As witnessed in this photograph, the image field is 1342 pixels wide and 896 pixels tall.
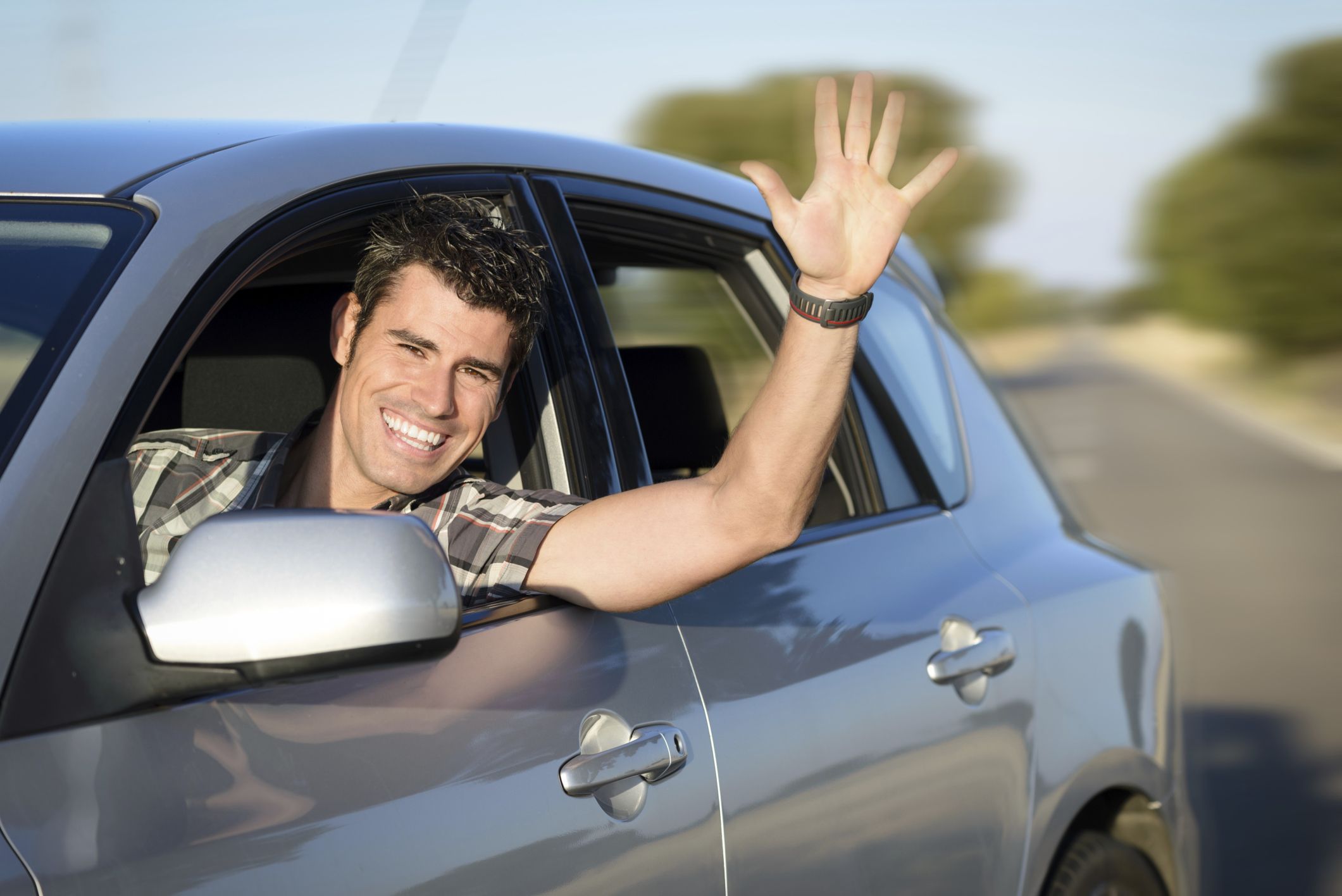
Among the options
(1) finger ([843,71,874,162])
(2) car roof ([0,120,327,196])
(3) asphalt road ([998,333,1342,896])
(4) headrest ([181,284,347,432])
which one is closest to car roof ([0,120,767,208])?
(2) car roof ([0,120,327,196])

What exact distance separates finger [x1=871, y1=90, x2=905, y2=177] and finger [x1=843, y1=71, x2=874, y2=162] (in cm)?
2

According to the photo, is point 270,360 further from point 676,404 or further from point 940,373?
point 940,373

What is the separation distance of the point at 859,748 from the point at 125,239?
121 cm

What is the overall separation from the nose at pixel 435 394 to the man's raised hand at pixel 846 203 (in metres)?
0.53

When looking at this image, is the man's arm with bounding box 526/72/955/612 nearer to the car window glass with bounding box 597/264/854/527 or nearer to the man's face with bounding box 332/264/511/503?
the man's face with bounding box 332/264/511/503

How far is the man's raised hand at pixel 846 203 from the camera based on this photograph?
80.2 inches

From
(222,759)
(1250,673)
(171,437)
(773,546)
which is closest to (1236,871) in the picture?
(1250,673)

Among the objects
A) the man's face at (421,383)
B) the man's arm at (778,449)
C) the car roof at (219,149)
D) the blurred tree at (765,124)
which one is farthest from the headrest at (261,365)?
the blurred tree at (765,124)

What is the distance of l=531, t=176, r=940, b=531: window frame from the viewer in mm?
2250

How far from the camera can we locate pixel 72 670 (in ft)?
4.49

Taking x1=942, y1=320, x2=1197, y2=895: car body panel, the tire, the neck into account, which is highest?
the neck

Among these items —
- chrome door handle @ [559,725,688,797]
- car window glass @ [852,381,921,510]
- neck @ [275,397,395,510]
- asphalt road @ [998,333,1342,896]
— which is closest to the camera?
chrome door handle @ [559,725,688,797]

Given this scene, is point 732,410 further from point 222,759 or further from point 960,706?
point 222,759

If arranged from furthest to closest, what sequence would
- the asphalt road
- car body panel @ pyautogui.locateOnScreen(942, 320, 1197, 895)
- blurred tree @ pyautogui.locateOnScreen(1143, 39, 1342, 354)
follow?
blurred tree @ pyautogui.locateOnScreen(1143, 39, 1342, 354) → the asphalt road → car body panel @ pyautogui.locateOnScreen(942, 320, 1197, 895)
